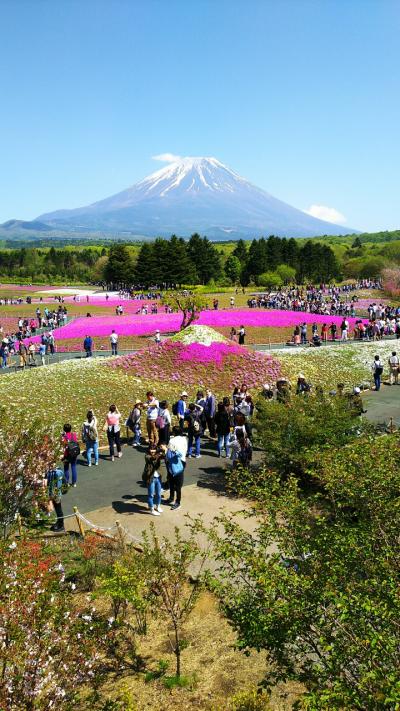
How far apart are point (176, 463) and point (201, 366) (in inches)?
555

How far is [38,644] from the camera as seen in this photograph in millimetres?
5527

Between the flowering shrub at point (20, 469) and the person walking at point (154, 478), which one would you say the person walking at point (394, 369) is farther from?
the flowering shrub at point (20, 469)

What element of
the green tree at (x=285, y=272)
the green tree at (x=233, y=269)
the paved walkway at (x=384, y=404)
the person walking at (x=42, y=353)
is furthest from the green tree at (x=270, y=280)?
the paved walkway at (x=384, y=404)

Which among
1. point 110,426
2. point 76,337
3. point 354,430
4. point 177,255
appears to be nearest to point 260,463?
point 354,430

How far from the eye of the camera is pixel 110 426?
627 inches

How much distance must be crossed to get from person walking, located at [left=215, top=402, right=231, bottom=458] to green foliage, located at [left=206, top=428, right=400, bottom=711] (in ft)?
23.1

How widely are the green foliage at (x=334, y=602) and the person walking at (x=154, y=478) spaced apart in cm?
410

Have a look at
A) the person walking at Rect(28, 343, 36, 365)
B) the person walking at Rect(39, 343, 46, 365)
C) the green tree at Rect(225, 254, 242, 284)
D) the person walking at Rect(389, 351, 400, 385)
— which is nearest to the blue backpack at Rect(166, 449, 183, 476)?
the person walking at Rect(389, 351, 400, 385)

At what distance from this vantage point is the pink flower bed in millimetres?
42156

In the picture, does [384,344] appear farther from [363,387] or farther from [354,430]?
[354,430]

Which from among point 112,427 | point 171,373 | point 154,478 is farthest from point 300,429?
point 171,373

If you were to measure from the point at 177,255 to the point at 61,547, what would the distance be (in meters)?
82.9

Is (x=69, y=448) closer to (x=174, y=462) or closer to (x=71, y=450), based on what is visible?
(x=71, y=450)

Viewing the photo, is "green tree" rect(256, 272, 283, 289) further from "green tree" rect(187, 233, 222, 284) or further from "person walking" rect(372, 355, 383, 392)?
"person walking" rect(372, 355, 383, 392)
